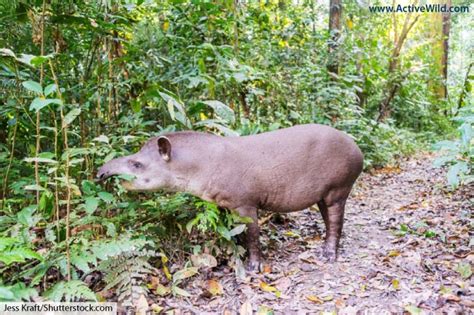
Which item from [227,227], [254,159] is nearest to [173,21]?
[254,159]

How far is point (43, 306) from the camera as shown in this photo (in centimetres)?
283

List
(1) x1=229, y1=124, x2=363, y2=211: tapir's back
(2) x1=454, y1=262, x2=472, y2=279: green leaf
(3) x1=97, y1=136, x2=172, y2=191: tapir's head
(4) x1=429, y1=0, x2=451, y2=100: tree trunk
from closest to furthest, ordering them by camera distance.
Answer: (2) x1=454, y1=262, x2=472, y2=279: green leaf → (3) x1=97, y1=136, x2=172, y2=191: tapir's head → (1) x1=229, y1=124, x2=363, y2=211: tapir's back → (4) x1=429, y1=0, x2=451, y2=100: tree trunk

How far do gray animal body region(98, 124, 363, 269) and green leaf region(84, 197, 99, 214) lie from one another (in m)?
0.50

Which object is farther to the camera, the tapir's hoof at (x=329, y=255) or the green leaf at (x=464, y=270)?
the tapir's hoof at (x=329, y=255)

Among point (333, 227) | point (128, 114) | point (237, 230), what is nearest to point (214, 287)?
point (237, 230)

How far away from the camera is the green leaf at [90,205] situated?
317 centimetres

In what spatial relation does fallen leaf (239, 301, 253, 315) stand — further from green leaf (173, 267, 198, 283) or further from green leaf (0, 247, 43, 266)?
green leaf (0, 247, 43, 266)

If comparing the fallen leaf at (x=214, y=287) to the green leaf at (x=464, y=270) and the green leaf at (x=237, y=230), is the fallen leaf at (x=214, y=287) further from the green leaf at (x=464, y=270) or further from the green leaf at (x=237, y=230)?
the green leaf at (x=464, y=270)

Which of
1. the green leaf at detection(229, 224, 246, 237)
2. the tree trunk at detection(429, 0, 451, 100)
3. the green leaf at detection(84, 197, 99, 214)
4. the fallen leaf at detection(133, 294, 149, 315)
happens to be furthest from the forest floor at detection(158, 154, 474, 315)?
the tree trunk at detection(429, 0, 451, 100)

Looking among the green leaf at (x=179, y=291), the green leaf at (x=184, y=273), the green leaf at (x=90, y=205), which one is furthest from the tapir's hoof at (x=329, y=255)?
the green leaf at (x=90, y=205)

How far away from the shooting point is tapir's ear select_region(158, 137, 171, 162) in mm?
3784

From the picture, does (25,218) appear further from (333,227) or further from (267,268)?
(333,227)

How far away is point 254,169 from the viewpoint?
13.3 ft

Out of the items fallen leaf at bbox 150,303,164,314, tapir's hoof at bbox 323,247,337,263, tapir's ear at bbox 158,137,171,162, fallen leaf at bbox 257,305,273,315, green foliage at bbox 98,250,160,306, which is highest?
tapir's ear at bbox 158,137,171,162
